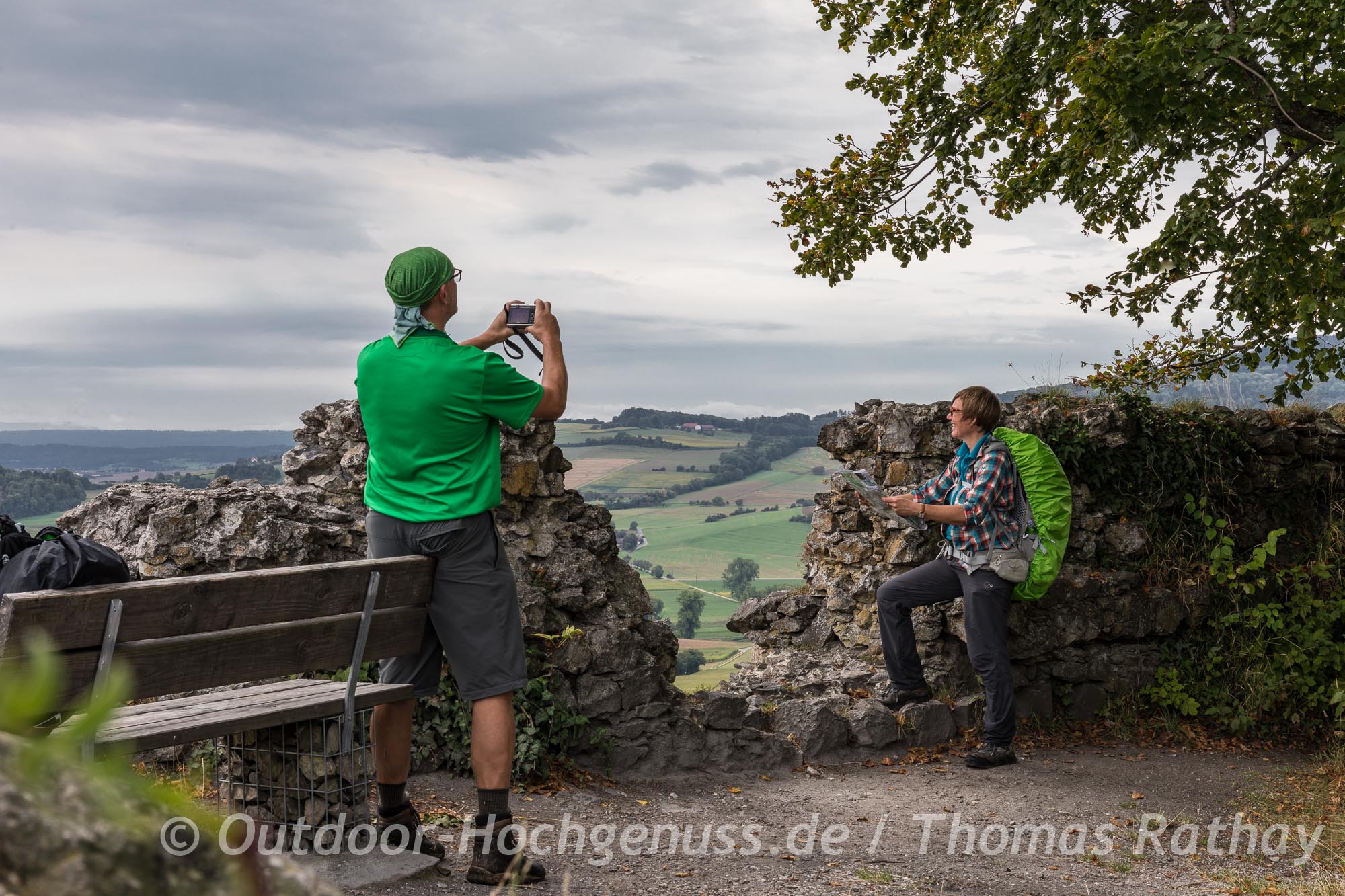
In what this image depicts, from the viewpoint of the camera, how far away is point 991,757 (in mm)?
7230

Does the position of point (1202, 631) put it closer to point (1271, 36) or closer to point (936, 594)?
point (936, 594)

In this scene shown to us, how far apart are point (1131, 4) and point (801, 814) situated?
7.83 meters

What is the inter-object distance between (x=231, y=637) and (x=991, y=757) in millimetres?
5201

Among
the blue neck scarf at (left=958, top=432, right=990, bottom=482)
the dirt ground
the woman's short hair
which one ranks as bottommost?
the dirt ground

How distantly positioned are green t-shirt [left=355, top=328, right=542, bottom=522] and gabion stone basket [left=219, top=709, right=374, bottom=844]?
0.99 meters

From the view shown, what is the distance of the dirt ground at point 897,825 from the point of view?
Result: 196 inches

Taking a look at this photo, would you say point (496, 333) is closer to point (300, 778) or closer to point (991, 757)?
point (300, 778)

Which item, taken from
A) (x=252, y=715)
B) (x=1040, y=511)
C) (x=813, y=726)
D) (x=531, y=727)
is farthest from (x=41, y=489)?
(x=1040, y=511)

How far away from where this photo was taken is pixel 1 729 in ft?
3.13

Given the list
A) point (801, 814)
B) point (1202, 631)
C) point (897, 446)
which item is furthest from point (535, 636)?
point (1202, 631)

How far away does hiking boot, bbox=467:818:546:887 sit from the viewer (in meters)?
4.30

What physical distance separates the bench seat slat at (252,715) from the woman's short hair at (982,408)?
13.9ft

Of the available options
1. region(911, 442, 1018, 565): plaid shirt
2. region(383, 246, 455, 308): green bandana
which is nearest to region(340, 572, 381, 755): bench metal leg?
region(383, 246, 455, 308): green bandana

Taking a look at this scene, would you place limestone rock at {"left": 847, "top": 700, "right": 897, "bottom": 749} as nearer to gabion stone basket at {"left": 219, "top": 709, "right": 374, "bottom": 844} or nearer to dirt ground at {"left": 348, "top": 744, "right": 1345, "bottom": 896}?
dirt ground at {"left": 348, "top": 744, "right": 1345, "bottom": 896}
